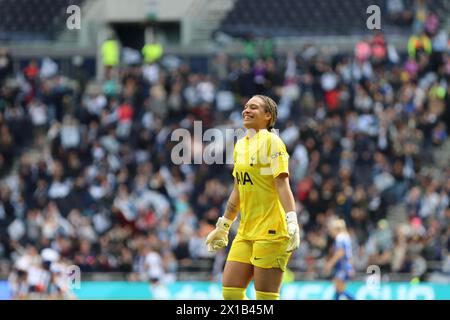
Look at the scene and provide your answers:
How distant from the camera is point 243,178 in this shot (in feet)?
32.5

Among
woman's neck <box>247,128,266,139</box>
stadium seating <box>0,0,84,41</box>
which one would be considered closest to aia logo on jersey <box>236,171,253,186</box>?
woman's neck <box>247,128,266,139</box>

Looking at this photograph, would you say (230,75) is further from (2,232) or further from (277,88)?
(2,232)

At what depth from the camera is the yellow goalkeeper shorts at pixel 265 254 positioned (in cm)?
974

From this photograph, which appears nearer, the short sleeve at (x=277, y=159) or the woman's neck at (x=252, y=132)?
the short sleeve at (x=277, y=159)

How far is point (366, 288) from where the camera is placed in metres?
18.4

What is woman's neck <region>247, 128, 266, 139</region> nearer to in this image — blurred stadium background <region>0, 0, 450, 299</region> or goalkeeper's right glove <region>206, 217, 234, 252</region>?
goalkeeper's right glove <region>206, 217, 234, 252</region>

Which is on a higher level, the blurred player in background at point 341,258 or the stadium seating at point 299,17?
the stadium seating at point 299,17

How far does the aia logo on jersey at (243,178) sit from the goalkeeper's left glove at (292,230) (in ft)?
1.69

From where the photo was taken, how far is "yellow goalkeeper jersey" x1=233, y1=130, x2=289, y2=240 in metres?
9.77

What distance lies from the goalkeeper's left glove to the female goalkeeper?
11mm
